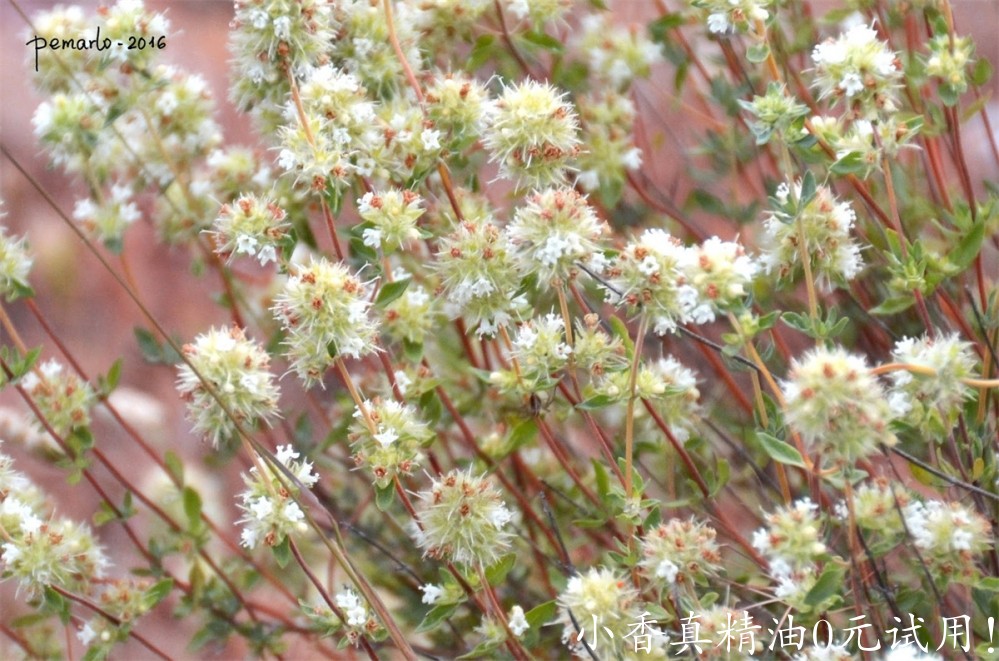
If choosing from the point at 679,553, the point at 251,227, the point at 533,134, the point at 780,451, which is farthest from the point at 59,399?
the point at 780,451

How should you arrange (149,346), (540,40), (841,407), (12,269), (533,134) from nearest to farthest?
(841,407) → (533,134) → (12,269) → (540,40) → (149,346)

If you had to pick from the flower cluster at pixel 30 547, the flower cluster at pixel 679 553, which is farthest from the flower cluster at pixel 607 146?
the flower cluster at pixel 30 547

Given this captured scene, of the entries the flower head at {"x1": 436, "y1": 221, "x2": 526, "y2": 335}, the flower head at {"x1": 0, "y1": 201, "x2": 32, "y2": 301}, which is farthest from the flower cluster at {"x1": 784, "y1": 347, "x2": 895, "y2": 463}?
the flower head at {"x1": 0, "y1": 201, "x2": 32, "y2": 301}

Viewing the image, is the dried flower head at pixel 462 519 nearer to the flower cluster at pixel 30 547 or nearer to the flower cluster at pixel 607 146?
the flower cluster at pixel 30 547

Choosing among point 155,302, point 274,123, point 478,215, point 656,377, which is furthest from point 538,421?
point 155,302

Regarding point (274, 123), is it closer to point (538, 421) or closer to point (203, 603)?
point (538, 421)

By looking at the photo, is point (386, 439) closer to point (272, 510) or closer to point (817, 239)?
point (272, 510)
